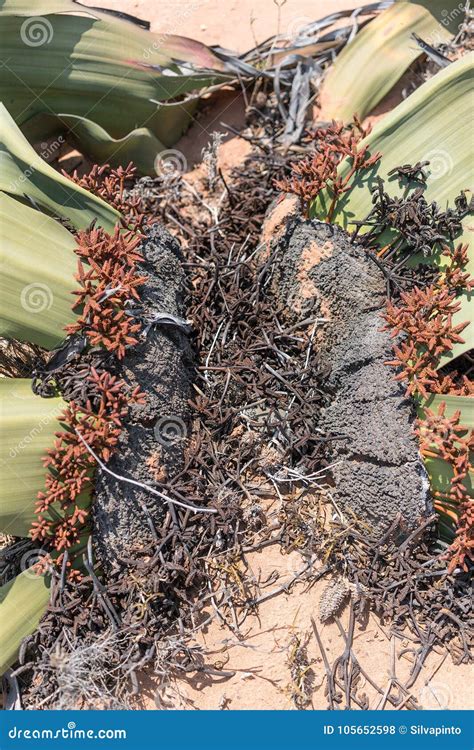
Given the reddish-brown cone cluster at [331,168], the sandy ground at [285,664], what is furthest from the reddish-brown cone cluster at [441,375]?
the reddish-brown cone cluster at [331,168]

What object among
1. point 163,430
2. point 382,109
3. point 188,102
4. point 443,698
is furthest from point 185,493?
point 382,109

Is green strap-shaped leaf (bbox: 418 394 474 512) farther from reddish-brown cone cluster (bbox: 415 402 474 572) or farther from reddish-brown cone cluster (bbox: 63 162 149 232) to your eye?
reddish-brown cone cluster (bbox: 63 162 149 232)

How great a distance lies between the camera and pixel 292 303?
121 inches

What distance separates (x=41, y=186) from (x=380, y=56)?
2.18 metres

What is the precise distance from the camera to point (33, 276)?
2.62 meters

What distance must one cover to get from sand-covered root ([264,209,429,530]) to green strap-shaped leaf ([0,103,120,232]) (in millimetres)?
865

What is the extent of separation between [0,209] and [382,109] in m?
2.33

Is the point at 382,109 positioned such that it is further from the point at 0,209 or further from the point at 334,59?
the point at 0,209

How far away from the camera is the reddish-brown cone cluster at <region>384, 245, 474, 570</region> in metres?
2.56

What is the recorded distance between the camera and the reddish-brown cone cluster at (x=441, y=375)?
2564 millimetres

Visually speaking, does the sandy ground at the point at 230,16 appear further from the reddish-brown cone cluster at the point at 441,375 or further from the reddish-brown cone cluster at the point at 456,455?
the reddish-brown cone cluster at the point at 456,455

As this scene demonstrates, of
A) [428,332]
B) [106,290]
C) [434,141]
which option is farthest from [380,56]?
[106,290]

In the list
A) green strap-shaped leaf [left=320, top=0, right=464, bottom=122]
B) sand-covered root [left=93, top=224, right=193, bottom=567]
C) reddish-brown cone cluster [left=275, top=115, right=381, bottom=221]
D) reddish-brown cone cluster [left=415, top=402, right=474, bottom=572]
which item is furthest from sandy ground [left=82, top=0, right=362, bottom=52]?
reddish-brown cone cluster [left=415, top=402, right=474, bottom=572]

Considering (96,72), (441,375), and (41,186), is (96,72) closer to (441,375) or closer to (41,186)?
(41,186)
